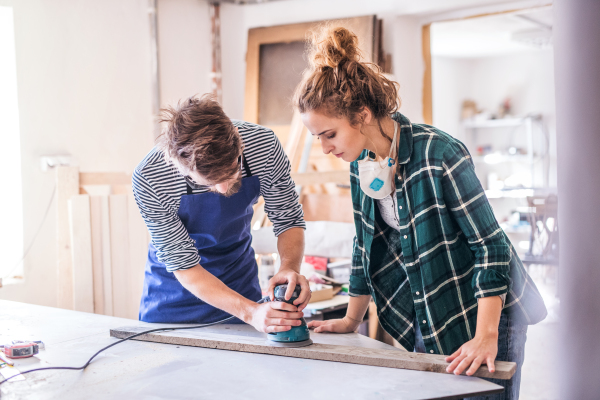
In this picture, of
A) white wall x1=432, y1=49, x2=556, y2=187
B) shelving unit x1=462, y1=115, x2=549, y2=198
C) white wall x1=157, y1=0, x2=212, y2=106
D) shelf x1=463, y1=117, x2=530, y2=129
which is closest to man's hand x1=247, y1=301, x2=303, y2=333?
white wall x1=157, y1=0, x2=212, y2=106

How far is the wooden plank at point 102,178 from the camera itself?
98.8 inches

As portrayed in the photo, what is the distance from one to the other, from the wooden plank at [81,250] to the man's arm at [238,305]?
113 cm

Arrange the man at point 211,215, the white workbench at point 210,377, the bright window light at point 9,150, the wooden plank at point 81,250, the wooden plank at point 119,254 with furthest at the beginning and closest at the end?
the bright window light at point 9,150 → the wooden plank at point 119,254 → the wooden plank at point 81,250 → the man at point 211,215 → the white workbench at point 210,377

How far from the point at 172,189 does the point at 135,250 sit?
1.29m

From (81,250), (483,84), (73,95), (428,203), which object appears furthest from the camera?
(483,84)

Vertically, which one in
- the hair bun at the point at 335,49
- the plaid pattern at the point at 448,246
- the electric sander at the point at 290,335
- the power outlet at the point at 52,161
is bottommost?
the electric sander at the point at 290,335

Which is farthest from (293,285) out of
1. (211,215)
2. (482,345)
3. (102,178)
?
(102,178)

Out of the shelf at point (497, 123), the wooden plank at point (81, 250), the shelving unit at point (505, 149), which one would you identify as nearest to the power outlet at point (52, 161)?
the wooden plank at point (81, 250)

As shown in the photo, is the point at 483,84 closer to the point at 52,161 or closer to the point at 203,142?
the point at 52,161

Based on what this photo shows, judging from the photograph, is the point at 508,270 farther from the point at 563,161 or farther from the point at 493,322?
the point at 563,161

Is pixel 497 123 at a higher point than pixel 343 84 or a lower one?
higher

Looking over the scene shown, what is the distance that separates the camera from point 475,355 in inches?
42.9

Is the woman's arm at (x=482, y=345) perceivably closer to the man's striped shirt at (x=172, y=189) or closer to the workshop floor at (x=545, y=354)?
the workshop floor at (x=545, y=354)

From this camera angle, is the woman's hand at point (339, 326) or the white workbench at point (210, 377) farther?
the woman's hand at point (339, 326)
